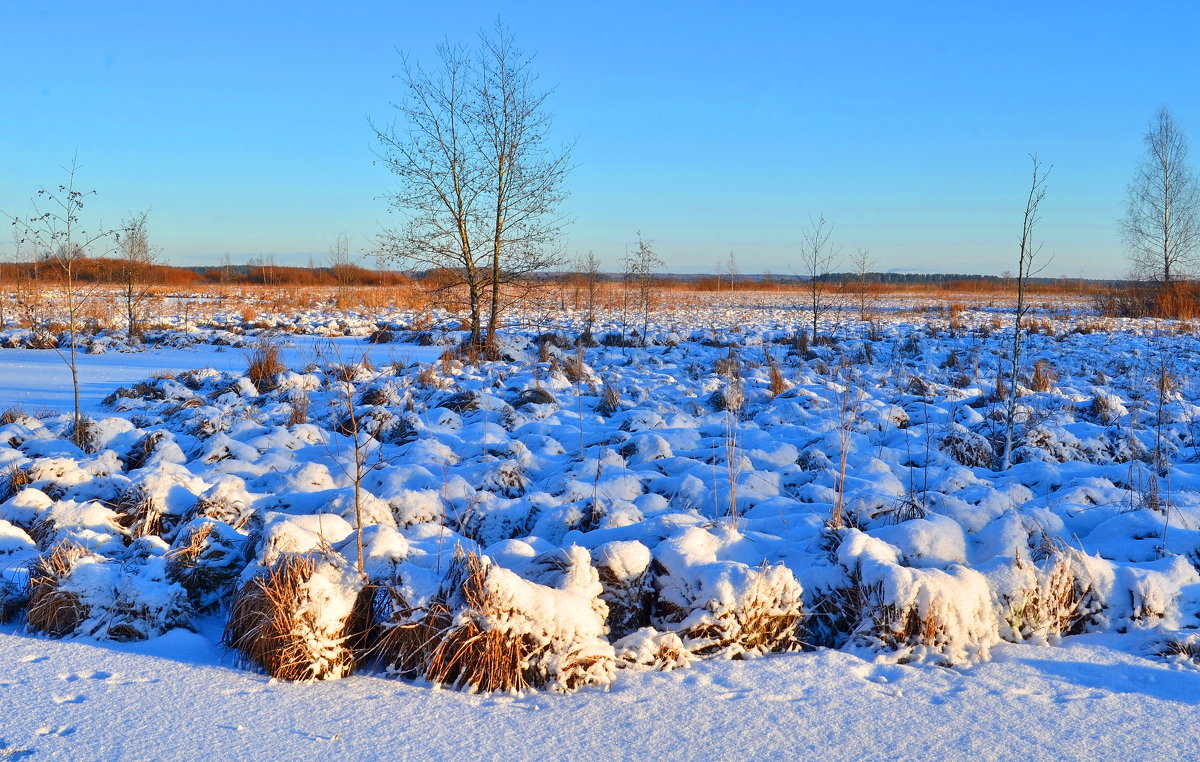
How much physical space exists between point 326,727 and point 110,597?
1321 millimetres

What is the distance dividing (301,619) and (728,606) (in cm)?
157

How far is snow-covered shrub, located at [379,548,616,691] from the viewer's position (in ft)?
9.29

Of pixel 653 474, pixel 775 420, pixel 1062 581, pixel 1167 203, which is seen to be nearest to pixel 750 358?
pixel 775 420

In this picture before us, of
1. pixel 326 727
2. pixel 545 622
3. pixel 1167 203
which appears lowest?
pixel 326 727

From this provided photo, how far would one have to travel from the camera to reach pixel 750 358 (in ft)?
43.5

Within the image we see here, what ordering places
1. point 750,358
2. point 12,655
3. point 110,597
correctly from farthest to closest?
point 750,358 → point 110,597 → point 12,655

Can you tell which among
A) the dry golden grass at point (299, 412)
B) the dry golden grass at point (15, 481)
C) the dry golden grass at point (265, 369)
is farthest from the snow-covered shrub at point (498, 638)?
the dry golden grass at point (265, 369)

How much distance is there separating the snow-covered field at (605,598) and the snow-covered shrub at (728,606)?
11 mm

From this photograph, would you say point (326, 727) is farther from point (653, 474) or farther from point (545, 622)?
point (653, 474)

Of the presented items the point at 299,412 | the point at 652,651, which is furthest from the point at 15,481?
the point at 652,651

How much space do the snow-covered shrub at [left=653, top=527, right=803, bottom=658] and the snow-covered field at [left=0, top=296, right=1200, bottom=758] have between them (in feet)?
0.04

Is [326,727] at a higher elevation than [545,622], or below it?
below

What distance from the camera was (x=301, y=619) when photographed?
2891 mm

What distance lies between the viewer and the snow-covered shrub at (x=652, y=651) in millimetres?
2963
